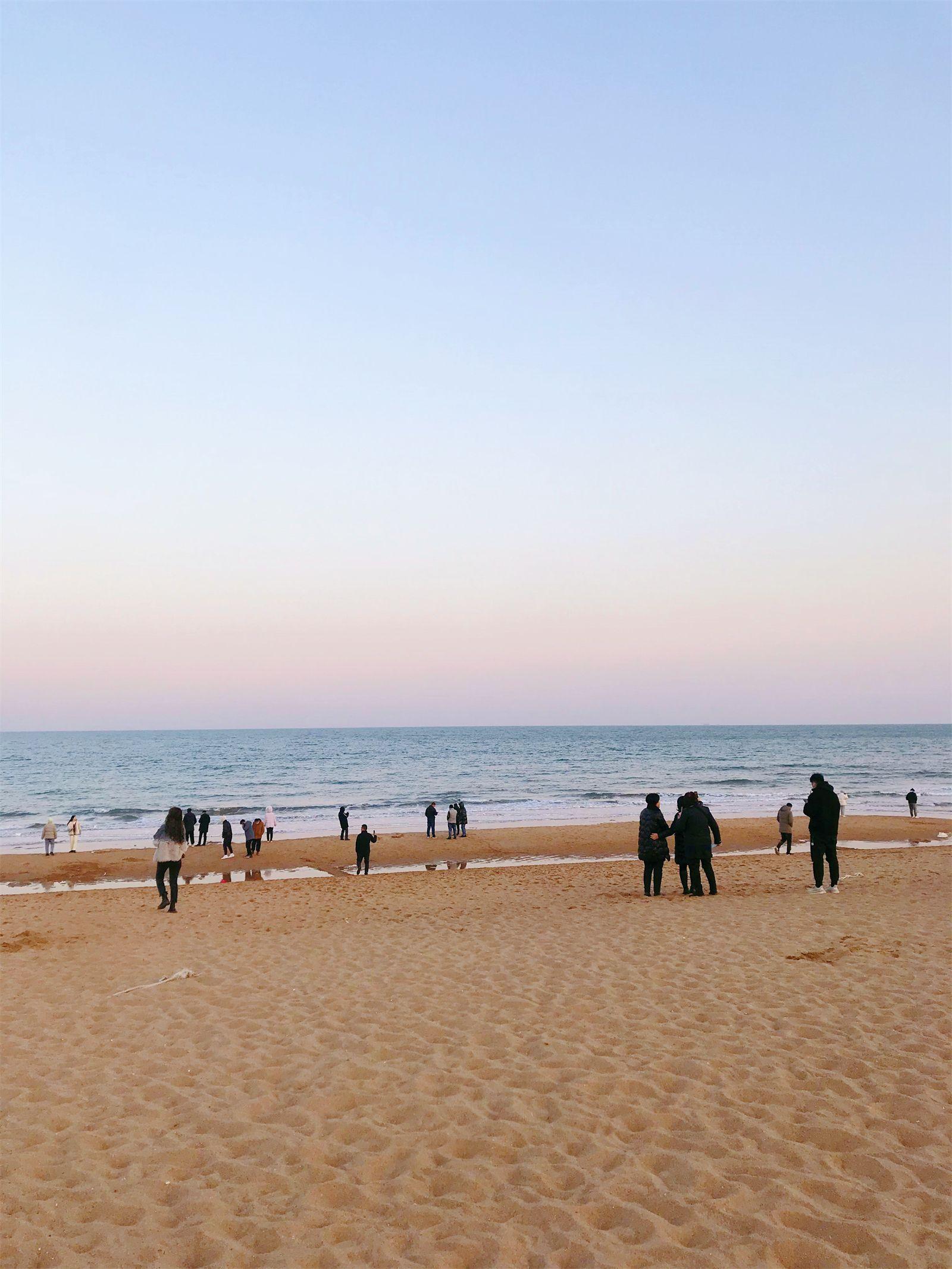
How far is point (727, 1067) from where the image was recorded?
577cm

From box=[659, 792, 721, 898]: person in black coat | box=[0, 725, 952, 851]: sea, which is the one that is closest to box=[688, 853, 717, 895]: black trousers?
box=[659, 792, 721, 898]: person in black coat

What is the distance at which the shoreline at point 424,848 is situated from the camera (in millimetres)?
24312

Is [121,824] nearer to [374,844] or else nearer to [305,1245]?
[374,844]

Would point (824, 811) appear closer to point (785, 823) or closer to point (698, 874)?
point (698, 874)

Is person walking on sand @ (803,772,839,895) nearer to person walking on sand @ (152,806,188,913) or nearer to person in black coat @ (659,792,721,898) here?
person in black coat @ (659,792,721,898)

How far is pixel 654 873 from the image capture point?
14.4 metres

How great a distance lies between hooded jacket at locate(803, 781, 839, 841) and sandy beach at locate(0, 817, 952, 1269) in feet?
7.41

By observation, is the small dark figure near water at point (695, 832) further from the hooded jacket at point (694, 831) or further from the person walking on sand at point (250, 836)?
A: the person walking on sand at point (250, 836)

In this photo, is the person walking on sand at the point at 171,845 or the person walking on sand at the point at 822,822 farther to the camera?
A: the person walking on sand at the point at 171,845

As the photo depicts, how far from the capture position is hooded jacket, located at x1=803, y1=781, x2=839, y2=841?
12.8 meters

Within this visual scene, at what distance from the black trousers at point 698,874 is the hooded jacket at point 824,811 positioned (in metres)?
1.73

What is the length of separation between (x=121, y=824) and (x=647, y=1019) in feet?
118

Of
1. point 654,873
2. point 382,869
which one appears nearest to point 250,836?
point 382,869

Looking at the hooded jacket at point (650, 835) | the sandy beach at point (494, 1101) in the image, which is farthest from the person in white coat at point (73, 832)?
the hooded jacket at point (650, 835)
